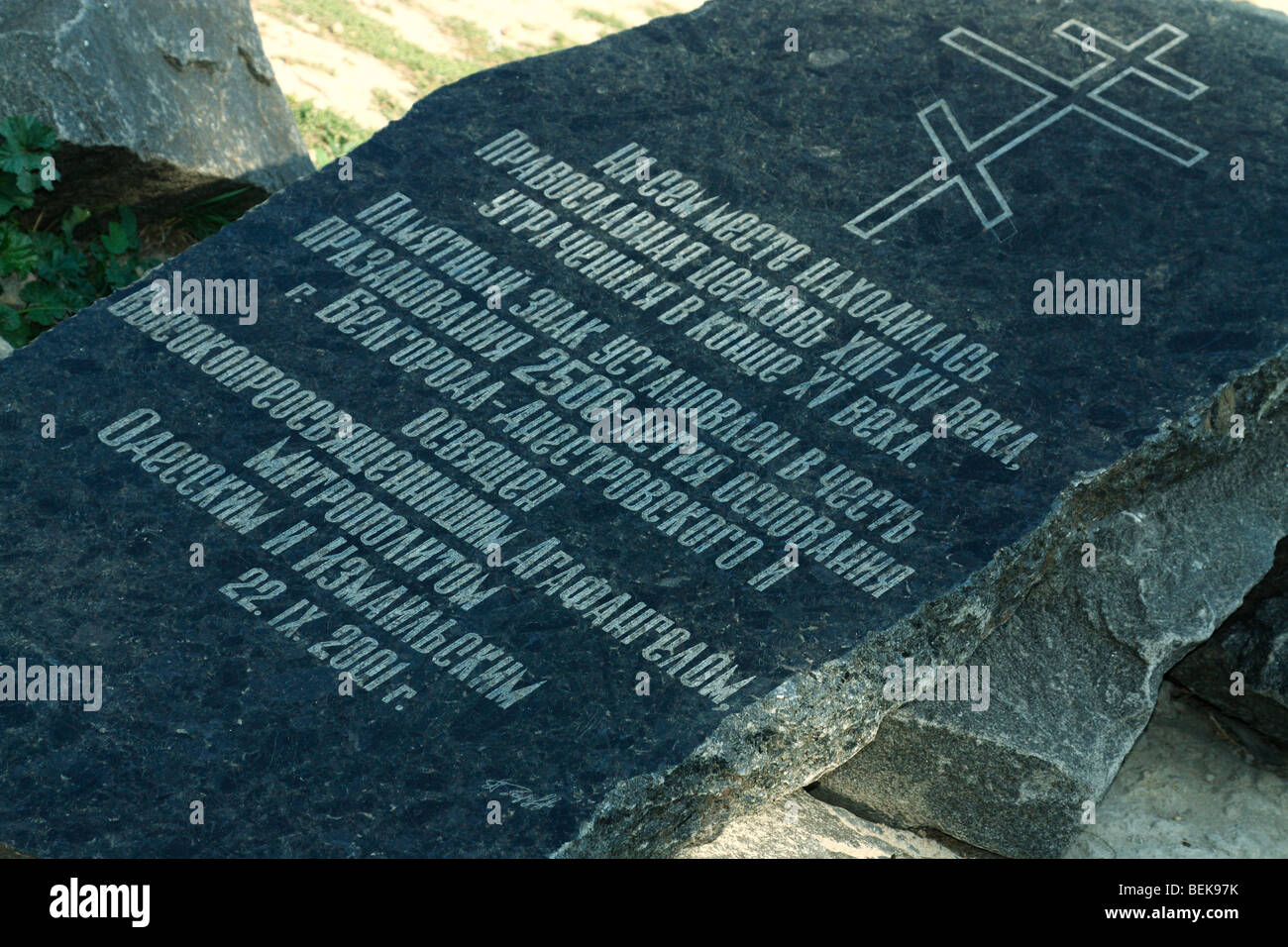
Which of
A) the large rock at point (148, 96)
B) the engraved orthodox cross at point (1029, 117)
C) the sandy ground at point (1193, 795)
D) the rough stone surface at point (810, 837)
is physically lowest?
the sandy ground at point (1193, 795)

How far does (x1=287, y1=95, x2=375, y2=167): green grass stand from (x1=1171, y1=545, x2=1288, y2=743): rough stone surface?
15.3ft

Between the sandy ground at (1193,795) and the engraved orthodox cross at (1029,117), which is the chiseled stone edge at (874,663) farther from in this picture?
the engraved orthodox cross at (1029,117)

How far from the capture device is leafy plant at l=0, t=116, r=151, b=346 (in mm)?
6082

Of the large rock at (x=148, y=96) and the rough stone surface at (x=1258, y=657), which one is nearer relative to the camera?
the rough stone surface at (x=1258, y=657)

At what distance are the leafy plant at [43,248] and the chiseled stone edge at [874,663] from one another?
11.2 ft

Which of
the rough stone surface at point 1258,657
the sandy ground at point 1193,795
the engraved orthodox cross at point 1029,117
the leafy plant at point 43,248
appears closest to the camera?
the sandy ground at point 1193,795

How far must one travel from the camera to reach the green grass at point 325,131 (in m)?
8.09

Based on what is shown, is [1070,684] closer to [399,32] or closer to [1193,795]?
[1193,795]

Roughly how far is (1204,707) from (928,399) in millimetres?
→ 1701

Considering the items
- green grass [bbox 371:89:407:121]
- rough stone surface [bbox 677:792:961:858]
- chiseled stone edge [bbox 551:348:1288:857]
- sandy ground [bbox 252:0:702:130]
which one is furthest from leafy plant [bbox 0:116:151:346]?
chiseled stone edge [bbox 551:348:1288:857]

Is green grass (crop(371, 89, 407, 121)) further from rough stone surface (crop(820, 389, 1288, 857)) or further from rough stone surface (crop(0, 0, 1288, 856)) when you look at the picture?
rough stone surface (crop(820, 389, 1288, 857))

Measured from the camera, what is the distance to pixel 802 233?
17.7 feet

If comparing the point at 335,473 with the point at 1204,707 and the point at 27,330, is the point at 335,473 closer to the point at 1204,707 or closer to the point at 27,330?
the point at 27,330

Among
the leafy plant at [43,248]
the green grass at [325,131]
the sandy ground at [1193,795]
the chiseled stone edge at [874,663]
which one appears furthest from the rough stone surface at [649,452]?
the green grass at [325,131]
